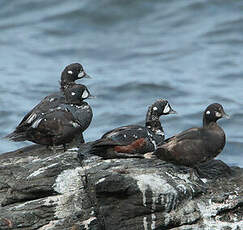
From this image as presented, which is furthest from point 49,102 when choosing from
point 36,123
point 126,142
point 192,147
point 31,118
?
point 192,147

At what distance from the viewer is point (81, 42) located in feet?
76.3

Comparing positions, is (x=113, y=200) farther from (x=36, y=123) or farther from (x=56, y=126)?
(x=36, y=123)

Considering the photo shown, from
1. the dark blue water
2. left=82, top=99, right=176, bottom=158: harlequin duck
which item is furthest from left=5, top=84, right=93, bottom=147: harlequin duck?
the dark blue water

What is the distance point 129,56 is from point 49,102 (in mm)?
11510

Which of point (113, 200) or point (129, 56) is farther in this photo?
point (129, 56)

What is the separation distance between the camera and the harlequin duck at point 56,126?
10086mm

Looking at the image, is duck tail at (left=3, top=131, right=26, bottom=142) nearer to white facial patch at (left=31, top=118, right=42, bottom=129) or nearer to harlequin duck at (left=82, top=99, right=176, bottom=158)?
white facial patch at (left=31, top=118, right=42, bottom=129)

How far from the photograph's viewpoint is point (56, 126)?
33.1 feet

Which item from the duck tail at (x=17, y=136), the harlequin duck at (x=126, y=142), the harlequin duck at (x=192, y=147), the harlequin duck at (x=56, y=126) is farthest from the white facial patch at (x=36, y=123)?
the harlequin duck at (x=192, y=147)

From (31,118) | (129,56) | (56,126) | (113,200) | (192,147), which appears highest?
(31,118)

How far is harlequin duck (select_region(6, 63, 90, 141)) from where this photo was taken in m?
10.3

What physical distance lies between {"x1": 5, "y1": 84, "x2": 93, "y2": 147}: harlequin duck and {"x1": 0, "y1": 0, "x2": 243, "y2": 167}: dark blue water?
16.5 feet

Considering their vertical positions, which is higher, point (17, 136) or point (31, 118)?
point (31, 118)

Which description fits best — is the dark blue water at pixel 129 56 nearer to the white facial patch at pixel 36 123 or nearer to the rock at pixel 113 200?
the white facial patch at pixel 36 123
